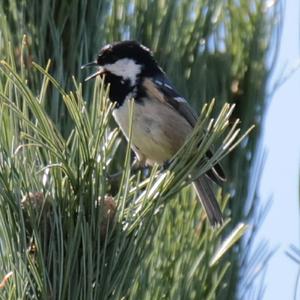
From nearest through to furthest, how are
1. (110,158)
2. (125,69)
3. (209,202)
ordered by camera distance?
1. (110,158)
2. (209,202)
3. (125,69)

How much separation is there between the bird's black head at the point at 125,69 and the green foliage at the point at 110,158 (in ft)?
0.67

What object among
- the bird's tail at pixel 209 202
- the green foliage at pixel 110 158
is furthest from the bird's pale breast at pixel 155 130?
the green foliage at pixel 110 158

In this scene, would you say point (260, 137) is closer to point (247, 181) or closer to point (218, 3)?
point (247, 181)

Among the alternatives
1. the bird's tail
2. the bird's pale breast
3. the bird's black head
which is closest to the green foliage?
the bird's tail

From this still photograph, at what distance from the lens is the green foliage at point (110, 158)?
1.17 m

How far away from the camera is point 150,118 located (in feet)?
8.41

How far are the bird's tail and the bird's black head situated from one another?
33cm

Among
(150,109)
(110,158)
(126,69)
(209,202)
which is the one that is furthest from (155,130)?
(110,158)

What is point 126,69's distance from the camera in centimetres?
254

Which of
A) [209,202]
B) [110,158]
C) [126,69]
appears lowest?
[209,202]

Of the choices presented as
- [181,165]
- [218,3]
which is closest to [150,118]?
[218,3]

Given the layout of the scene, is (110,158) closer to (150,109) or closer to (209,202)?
(209,202)

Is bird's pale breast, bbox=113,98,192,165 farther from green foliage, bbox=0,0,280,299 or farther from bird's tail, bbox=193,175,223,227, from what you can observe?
green foliage, bbox=0,0,280,299

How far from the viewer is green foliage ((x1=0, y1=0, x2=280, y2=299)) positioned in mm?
1169
